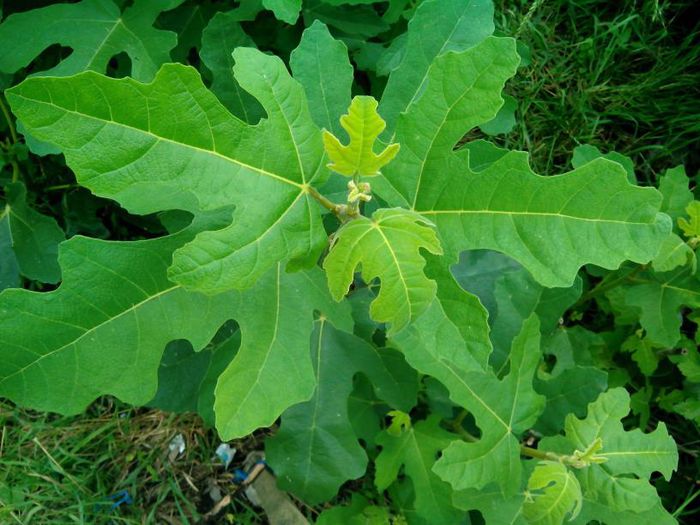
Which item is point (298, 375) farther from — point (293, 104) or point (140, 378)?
point (293, 104)

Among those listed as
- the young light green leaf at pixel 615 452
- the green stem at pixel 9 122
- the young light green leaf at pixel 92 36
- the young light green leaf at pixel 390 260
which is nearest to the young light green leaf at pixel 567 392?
the young light green leaf at pixel 615 452

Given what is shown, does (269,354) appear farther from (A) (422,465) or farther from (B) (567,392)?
(B) (567,392)

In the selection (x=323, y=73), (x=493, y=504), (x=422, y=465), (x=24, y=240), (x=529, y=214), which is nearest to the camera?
(x=529, y=214)

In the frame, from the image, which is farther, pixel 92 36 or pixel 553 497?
pixel 92 36

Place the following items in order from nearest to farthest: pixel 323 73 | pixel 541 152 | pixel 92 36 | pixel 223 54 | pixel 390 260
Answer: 1. pixel 390 260
2. pixel 323 73
3. pixel 223 54
4. pixel 92 36
5. pixel 541 152

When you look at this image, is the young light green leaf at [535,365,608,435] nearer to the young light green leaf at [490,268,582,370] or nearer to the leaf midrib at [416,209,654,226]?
the young light green leaf at [490,268,582,370]

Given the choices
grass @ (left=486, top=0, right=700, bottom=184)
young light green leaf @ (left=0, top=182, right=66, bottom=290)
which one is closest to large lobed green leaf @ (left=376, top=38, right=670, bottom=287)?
young light green leaf @ (left=0, top=182, right=66, bottom=290)

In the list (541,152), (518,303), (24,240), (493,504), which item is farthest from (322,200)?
(541,152)
